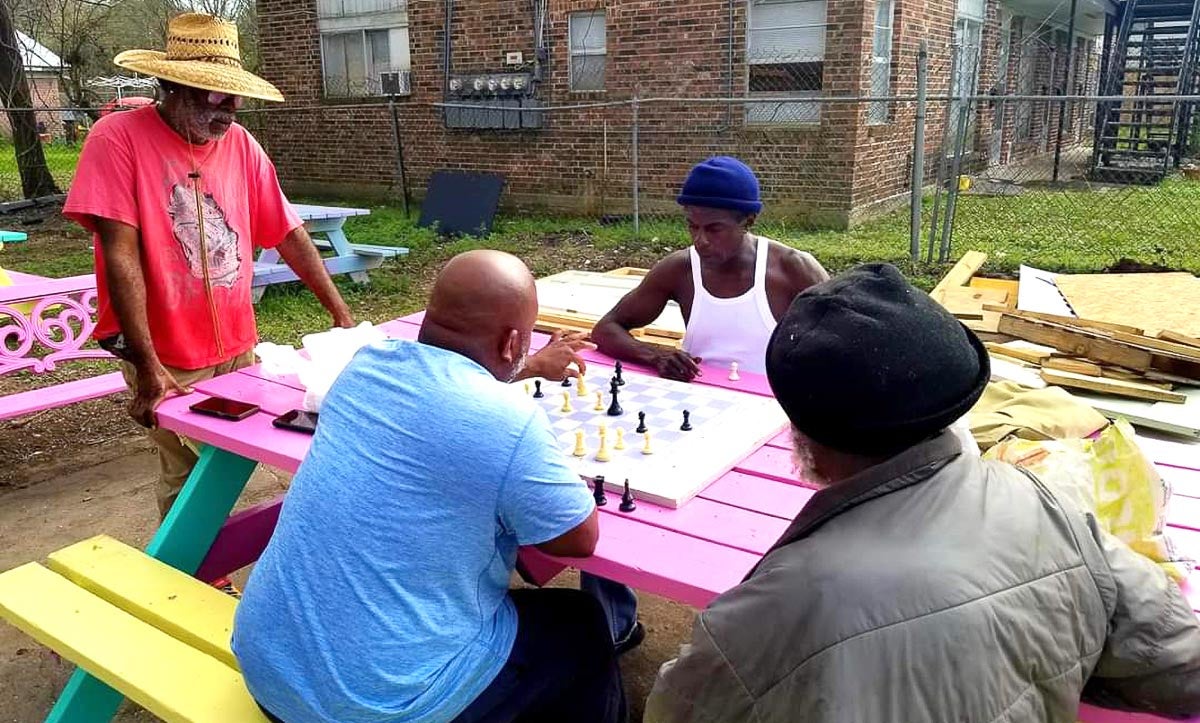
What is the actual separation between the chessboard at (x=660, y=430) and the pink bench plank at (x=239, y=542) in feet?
3.71

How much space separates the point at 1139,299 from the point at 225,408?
5.02 metres

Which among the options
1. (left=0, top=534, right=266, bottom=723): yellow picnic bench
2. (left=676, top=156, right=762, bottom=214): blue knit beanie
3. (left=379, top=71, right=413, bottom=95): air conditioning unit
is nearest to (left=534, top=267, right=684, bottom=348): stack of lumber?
(left=676, top=156, right=762, bottom=214): blue knit beanie

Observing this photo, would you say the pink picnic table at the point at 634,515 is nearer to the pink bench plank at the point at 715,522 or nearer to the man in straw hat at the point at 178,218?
the pink bench plank at the point at 715,522

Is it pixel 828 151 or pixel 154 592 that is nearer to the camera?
pixel 154 592

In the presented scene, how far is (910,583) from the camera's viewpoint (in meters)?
1.09

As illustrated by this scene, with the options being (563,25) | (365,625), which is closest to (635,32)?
(563,25)

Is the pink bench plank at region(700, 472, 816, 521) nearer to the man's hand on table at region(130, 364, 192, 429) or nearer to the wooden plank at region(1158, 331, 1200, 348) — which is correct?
the man's hand on table at region(130, 364, 192, 429)

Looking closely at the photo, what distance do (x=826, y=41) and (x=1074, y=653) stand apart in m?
9.28

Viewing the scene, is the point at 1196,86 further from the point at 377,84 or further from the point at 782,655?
the point at 782,655

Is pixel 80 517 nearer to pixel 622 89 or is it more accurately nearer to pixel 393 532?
pixel 393 532

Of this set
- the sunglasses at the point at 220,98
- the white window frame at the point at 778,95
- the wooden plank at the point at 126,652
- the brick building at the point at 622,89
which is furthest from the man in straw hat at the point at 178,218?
the white window frame at the point at 778,95

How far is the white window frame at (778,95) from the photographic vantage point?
970 cm

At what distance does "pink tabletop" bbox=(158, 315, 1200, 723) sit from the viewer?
180 centimetres

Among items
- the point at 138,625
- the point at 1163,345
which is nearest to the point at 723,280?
the point at 1163,345
